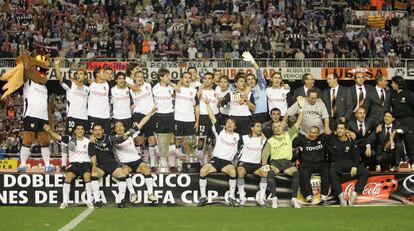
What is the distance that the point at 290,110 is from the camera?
60.1 feet

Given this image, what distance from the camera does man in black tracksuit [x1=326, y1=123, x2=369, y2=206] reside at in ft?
58.9

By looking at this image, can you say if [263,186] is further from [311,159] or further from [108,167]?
[108,167]

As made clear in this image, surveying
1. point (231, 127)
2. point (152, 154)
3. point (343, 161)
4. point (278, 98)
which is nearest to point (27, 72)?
point (152, 154)

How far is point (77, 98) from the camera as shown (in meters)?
18.3

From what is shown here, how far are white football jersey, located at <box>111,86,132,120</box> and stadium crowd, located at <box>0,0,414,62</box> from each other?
15.9 m

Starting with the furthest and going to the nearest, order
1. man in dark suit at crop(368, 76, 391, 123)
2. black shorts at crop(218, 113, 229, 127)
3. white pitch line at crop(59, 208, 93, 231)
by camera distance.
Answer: black shorts at crop(218, 113, 229, 127) < man in dark suit at crop(368, 76, 391, 123) < white pitch line at crop(59, 208, 93, 231)

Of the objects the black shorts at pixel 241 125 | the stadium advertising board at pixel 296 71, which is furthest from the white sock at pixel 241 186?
the stadium advertising board at pixel 296 71

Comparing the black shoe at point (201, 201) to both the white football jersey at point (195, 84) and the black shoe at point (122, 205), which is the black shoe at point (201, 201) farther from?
the white football jersey at point (195, 84)

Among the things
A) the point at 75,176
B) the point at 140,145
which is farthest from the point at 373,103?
the point at 75,176

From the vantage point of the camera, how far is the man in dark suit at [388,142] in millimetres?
18500

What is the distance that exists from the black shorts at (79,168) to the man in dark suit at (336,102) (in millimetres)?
4827

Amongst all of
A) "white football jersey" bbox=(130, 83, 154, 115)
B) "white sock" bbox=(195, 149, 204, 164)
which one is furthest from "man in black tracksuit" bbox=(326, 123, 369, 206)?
"white football jersey" bbox=(130, 83, 154, 115)

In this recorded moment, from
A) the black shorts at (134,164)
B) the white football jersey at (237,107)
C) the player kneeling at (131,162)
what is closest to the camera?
the player kneeling at (131,162)

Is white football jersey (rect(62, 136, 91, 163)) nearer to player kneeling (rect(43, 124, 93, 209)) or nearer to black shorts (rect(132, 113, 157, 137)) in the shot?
player kneeling (rect(43, 124, 93, 209))
